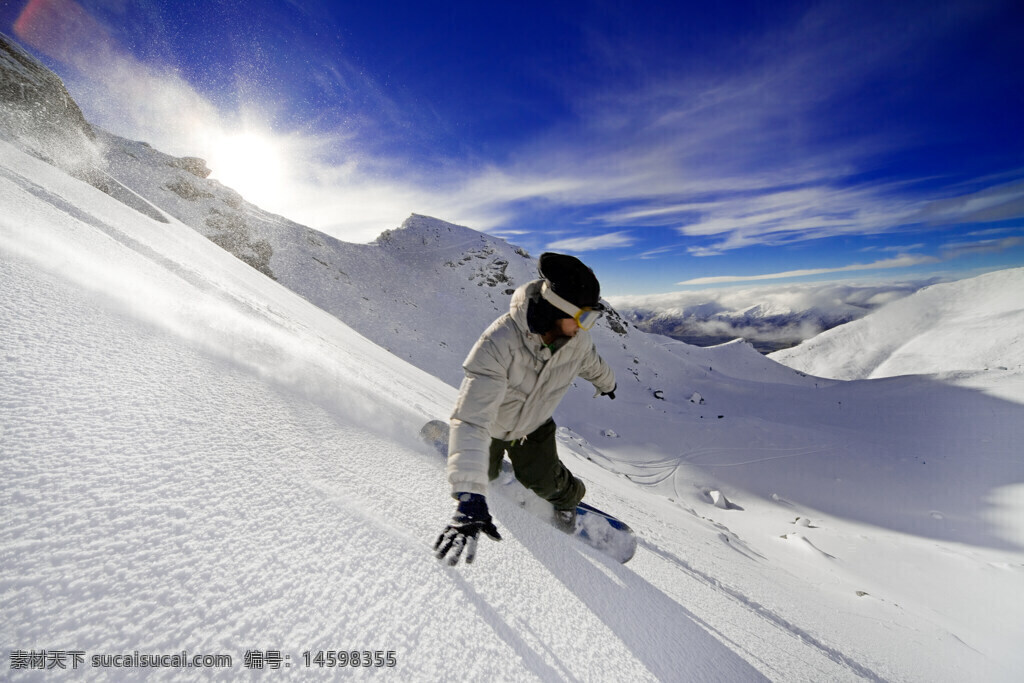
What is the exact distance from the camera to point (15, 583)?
1.91ft

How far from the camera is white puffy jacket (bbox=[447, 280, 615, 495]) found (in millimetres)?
1497

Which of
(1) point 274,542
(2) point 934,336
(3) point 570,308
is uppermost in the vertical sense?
(2) point 934,336

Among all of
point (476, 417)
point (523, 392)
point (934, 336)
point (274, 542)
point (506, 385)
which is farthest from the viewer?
point (934, 336)

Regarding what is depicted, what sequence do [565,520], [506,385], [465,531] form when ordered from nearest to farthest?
[465,531], [506,385], [565,520]

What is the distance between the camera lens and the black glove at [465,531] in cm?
126

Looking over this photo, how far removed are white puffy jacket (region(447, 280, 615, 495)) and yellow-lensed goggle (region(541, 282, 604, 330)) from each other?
5cm

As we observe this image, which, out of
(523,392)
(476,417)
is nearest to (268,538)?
(476,417)

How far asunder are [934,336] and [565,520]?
106 meters

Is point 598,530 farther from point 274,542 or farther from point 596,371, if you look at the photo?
point 274,542

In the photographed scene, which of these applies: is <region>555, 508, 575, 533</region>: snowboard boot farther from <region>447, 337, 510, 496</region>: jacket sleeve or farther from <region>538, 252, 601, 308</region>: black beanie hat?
<region>538, 252, 601, 308</region>: black beanie hat

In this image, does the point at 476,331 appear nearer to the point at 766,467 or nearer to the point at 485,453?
the point at 766,467

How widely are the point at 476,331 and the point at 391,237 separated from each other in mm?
17362

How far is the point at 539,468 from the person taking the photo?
2.12 m

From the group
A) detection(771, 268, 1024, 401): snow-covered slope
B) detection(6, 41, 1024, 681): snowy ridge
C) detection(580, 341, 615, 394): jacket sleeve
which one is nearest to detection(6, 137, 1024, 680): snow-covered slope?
detection(6, 41, 1024, 681): snowy ridge
